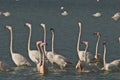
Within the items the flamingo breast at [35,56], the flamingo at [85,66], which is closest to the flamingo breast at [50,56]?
the flamingo breast at [35,56]

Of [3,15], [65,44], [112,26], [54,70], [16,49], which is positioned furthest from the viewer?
[3,15]

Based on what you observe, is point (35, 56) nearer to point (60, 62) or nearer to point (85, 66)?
point (60, 62)

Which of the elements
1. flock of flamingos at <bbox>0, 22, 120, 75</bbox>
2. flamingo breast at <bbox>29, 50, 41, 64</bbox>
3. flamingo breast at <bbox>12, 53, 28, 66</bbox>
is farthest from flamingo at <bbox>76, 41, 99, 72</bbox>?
flamingo breast at <bbox>12, 53, 28, 66</bbox>

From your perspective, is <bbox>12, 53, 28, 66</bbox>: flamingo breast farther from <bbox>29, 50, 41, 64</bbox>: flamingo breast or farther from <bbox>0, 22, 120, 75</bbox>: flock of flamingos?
<bbox>29, 50, 41, 64</bbox>: flamingo breast

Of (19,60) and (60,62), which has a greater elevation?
(19,60)

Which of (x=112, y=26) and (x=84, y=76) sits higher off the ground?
(x=112, y=26)

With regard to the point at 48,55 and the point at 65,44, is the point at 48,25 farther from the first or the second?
the point at 48,55

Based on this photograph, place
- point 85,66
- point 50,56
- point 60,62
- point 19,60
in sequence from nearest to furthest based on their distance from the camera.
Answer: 1. point 85,66
2. point 60,62
3. point 19,60
4. point 50,56

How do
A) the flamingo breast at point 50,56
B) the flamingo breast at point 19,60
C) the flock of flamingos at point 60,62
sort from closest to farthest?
the flock of flamingos at point 60,62
the flamingo breast at point 19,60
the flamingo breast at point 50,56

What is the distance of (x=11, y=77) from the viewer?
2706 cm

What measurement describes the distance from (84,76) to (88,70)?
3.06 ft

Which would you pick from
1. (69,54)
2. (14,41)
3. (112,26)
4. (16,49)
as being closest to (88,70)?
(69,54)

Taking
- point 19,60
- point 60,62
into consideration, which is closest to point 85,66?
point 60,62

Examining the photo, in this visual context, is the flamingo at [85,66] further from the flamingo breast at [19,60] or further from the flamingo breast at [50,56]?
the flamingo breast at [19,60]
